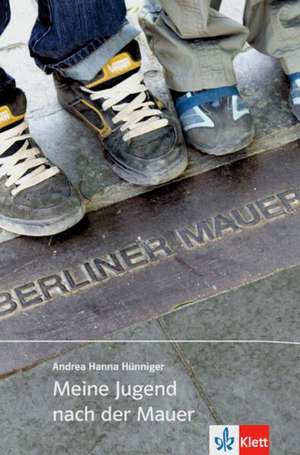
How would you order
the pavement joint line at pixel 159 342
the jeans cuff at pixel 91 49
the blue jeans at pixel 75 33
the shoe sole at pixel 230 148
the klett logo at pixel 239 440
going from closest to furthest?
1. the klett logo at pixel 239 440
2. the pavement joint line at pixel 159 342
3. the blue jeans at pixel 75 33
4. the jeans cuff at pixel 91 49
5. the shoe sole at pixel 230 148

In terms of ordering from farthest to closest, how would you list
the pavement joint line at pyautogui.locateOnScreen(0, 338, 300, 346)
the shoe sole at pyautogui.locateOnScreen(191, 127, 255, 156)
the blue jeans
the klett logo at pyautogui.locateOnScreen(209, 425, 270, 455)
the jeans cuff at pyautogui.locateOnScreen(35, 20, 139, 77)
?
the shoe sole at pyautogui.locateOnScreen(191, 127, 255, 156), the jeans cuff at pyautogui.locateOnScreen(35, 20, 139, 77), the blue jeans, the pavement joint line at pyautogui.locateOnScreen(0, 338, 300, 346), the klett logo at pyautogui.locateOnScreen(209, 425, 270, 455)

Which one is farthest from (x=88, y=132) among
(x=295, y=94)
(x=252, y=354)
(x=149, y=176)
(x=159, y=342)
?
(x=252, y=354)

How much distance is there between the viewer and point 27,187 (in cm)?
171

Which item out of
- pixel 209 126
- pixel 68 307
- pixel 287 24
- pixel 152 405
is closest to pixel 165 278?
pixel 68 307

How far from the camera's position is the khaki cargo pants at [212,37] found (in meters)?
1.78

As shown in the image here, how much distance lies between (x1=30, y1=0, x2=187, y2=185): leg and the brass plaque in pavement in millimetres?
91

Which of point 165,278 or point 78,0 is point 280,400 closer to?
point 165,278

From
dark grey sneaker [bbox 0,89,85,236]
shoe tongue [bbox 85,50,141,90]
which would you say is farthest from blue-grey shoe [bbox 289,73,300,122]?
dark grey sneaker [bbox 0,89,85,236]

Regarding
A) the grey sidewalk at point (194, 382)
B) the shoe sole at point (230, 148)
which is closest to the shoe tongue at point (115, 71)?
the shoe sole at point (230, 148)

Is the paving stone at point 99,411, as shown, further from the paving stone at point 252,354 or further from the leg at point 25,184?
the leg at point 25,184

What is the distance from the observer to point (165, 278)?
160cm

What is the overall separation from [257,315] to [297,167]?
48 cm

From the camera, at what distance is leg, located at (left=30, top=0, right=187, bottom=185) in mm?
1644

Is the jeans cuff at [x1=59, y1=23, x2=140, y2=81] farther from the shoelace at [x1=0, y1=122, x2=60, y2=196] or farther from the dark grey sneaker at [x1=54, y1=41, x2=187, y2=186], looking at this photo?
the shoelace at [x1=0, y1=122, x2=60, y2=196]
